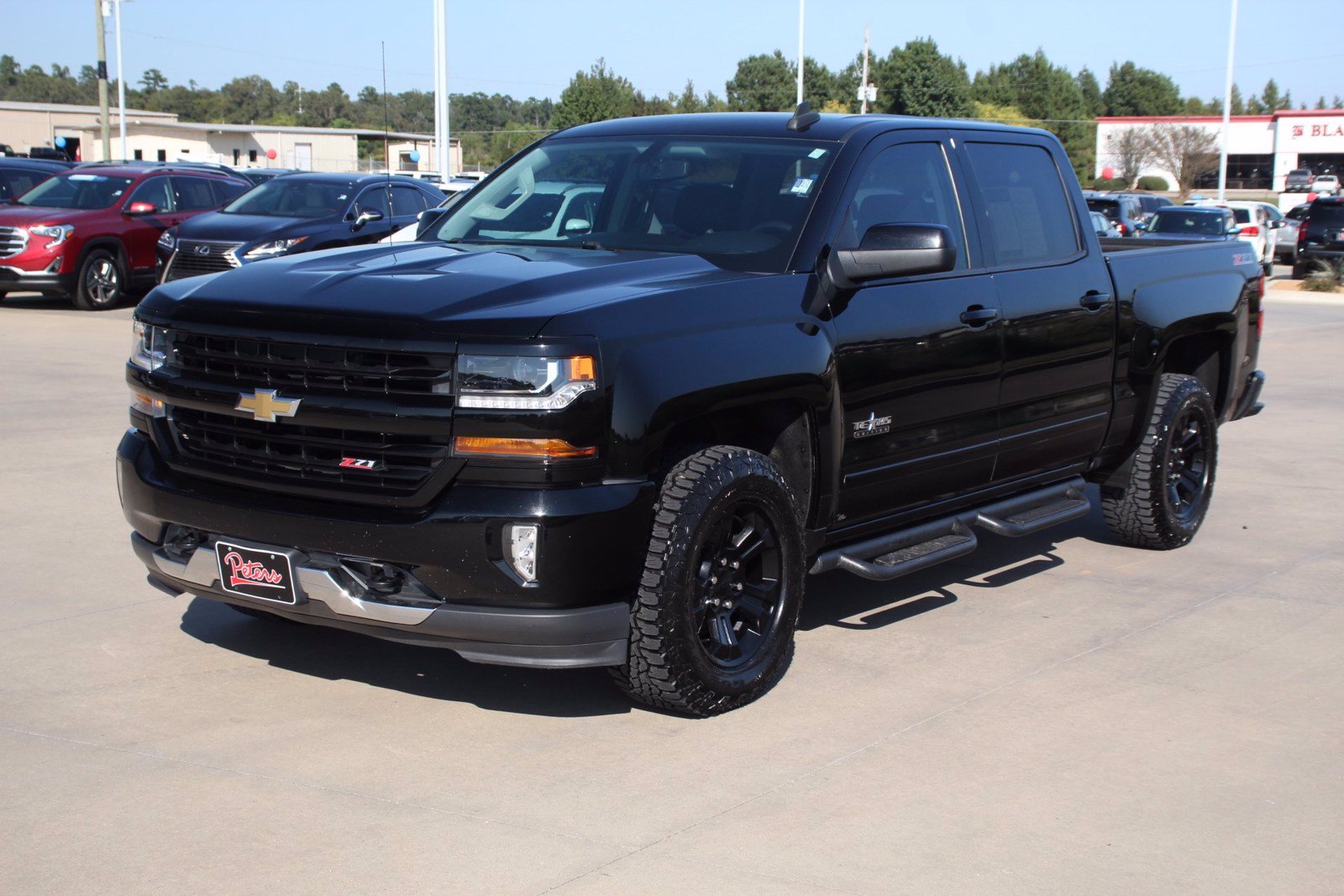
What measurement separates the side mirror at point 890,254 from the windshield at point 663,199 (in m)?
0.20

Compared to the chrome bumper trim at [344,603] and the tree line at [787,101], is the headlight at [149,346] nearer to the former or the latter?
the chrome bumper trim at [344,603]

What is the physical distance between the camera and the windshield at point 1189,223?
87.7 ft

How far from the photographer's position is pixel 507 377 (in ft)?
13.4

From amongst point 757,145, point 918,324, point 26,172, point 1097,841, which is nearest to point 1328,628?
point 918,324

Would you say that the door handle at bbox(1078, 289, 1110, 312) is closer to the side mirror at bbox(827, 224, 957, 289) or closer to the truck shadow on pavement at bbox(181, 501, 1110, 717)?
the truck shadow on pavement at bbox(181, 501, 1110, 717)

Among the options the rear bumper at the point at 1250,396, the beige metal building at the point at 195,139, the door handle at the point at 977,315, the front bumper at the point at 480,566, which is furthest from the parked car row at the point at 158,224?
the beige metal building at the point at 195,139

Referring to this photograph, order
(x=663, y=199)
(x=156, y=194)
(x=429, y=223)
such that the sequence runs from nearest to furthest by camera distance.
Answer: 1. (x=663, y=199)
2. (x=429, y=223)
3. (x=156, y=194)

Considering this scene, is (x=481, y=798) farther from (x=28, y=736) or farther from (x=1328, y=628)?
(x=1328, y=628)

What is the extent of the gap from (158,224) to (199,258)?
286 cm

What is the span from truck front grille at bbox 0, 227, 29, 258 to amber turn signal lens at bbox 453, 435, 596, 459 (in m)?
15.4

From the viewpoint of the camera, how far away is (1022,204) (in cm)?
623

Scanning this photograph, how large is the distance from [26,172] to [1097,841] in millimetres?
20984

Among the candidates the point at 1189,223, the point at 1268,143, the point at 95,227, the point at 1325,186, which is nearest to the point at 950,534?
the point at 95,227

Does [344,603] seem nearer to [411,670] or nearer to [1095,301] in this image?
[411,670]
